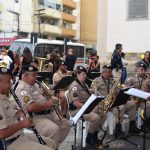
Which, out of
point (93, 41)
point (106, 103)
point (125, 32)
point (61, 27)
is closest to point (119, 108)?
point (106, 103)

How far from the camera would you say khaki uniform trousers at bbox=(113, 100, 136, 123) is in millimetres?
7707

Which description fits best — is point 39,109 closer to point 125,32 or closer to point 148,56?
point 148,56

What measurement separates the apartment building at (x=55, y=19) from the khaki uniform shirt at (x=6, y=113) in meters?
50.4

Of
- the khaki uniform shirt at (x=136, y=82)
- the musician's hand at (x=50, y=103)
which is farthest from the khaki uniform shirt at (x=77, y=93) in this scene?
the khaki uniform shirt at (x=136, y=82)

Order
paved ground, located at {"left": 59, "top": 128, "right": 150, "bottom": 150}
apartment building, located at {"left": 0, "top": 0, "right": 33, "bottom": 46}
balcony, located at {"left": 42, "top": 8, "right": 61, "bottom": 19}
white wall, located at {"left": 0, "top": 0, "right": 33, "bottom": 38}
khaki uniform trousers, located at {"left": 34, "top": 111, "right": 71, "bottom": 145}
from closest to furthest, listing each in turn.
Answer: khaki uniform trousers, located at {"left": 34, "top": 111, "right": 71, "bottom": 145}
paved ground, located at {"left": 59, "top": 128, "right": 150, "bottom": 150}
apartment building, located at {"left": 0, "top": 0, "right": 33, "bottom": 46}
white wall, located at {"left": 0, "top": 0, "right": 33, "bottom": 38}
balcony, located at {"left": 42, "top": 8, "right": 61, "bottom": 19}

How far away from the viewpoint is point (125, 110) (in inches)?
316

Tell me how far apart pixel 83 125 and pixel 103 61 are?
10142mm

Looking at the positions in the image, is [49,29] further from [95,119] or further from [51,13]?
[95,119]

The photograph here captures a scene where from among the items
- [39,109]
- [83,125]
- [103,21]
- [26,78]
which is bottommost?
[83,125]

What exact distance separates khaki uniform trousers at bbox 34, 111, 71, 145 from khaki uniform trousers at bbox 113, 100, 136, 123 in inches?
67.3

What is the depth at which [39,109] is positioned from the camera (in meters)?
5.63

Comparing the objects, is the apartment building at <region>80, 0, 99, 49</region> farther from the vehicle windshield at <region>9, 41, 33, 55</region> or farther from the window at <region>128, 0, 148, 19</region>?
the window at <region>128, 0, 148, 19</region>

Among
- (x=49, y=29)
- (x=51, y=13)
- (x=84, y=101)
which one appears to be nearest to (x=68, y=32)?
(x=51, y=13)

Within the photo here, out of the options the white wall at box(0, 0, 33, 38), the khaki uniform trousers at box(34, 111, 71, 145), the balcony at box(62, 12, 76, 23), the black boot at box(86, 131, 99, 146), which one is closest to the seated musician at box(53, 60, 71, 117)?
the black boot at box(86, 131, 99, 146)
